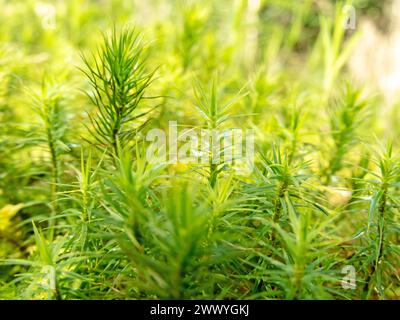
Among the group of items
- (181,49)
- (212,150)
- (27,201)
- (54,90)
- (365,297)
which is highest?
(181,49)

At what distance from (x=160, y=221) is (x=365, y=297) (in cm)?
36

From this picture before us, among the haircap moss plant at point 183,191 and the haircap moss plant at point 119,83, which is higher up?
the haircap moss plant at point 119,83

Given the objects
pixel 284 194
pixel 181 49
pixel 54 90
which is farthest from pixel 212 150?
pixel 181 49

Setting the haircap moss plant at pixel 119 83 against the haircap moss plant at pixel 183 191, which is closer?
the haircap moss plant at pixel 183 191

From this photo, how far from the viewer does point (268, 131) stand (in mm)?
1045

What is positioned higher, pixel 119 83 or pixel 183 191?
pixel 119 83

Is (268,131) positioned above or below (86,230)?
above

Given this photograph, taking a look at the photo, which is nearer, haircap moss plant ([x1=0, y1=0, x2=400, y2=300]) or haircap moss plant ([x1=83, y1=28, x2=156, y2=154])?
haircap moss plant ([x1=0, y1=0, x2=400, y2=300])

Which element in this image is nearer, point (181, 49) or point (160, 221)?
point (160, 221)

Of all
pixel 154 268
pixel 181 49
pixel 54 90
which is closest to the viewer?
pixel 154 268

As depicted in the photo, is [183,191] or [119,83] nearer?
[183,191]

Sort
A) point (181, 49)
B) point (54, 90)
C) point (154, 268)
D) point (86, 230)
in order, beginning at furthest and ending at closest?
point (181, 49) < point (54, 90) < point (86, 230) < point (154, 268)

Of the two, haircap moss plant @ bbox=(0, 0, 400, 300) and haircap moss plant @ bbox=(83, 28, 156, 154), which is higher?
haircap moss plant @ bbox=(83, 28, 156, 154)
